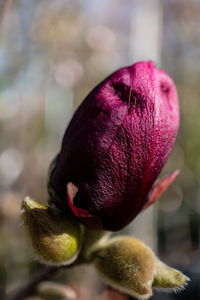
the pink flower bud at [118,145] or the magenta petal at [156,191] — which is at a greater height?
the pink flower bud at [118,145]

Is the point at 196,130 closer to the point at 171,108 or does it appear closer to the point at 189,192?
the point at 189,192

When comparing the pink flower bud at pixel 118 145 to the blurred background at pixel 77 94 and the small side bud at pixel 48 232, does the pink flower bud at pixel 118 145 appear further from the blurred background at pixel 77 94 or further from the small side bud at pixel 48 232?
the blurred background at pixel 77 94

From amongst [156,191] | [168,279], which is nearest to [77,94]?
[156,191]

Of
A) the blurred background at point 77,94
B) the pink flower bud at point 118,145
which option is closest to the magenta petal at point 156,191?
the pink flower bud at point 118,145

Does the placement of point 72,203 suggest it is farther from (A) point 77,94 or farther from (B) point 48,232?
(A) point 77,94

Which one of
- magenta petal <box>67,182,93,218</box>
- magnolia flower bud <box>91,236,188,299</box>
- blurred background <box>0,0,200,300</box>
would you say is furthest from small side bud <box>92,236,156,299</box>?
blurred background <box>0,0,200,300</box>

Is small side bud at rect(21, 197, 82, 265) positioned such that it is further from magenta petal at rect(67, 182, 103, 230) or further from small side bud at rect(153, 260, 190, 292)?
small side bud at rect(153, 260, 190, 292)
